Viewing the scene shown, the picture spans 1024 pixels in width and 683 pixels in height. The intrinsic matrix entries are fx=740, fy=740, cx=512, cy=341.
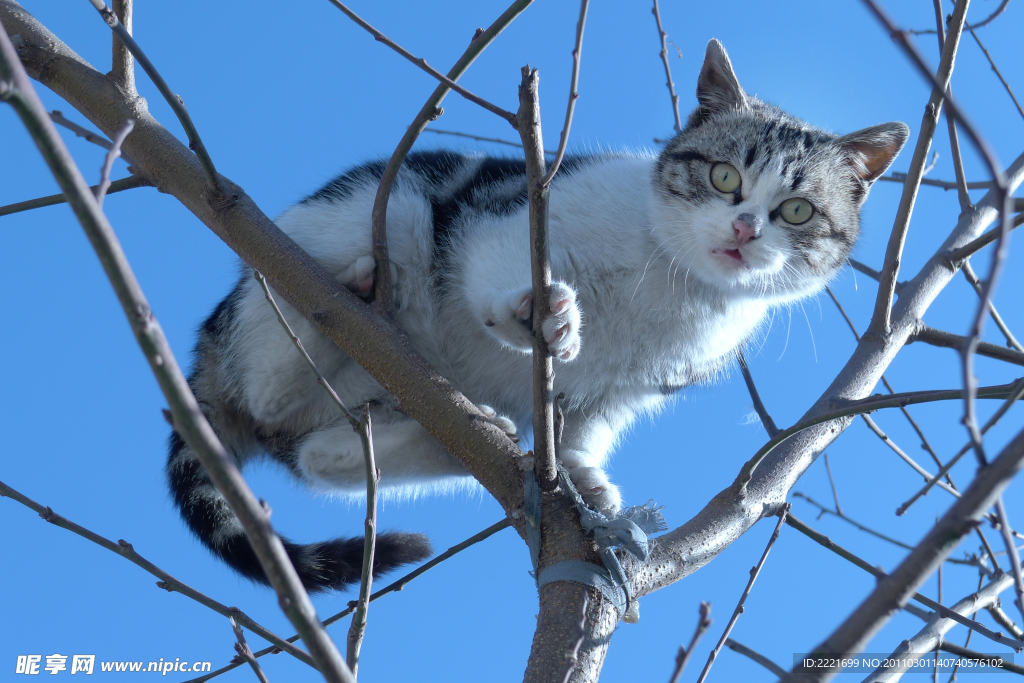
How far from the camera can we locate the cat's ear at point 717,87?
292 cm

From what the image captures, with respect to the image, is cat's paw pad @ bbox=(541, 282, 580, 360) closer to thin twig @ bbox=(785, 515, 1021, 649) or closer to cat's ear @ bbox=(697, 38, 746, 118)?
thin twig @ bbox=(785, 515, 1021, 649)

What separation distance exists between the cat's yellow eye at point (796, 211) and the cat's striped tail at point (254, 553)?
166 centimetres

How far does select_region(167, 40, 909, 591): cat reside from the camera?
8.23 feet

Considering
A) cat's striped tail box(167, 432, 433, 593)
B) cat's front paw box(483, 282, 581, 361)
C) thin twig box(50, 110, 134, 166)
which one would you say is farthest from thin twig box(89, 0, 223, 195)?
cat's striped tail box(167, 432, 433, 593)

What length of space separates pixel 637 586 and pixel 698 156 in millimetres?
1699

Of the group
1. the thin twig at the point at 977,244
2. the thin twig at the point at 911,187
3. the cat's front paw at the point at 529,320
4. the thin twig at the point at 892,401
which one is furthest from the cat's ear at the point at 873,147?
the thin twig at the point at 892,401

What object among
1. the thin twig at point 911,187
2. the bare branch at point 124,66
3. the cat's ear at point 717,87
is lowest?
the thin twig at point 911,187

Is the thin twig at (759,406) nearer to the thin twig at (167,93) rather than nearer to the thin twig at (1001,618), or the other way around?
the thin twig at (1001,618)

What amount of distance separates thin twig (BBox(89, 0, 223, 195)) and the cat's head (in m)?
1.48

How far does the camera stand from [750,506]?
1.91 meters

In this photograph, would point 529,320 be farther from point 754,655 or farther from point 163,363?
point 163,363

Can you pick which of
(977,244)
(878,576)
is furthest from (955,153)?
(878,576)

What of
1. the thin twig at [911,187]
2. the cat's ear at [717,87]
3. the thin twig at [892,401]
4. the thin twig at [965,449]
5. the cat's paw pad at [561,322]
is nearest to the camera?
the thin twig at [965,449]

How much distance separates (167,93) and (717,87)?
2163mm
